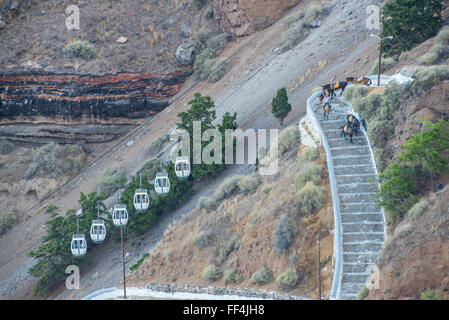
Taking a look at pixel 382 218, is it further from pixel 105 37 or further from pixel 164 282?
pixel 105 37

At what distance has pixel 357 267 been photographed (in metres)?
31.3

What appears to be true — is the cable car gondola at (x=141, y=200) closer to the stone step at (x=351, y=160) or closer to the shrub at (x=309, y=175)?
the shrub at (x=309, y=175)

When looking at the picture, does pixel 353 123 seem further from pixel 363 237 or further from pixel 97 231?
pixel 97 231

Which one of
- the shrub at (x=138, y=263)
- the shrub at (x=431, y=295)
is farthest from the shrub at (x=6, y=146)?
the shrub at (x=431, y=295)

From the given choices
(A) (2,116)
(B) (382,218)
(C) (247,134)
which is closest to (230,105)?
(C) (247,134)

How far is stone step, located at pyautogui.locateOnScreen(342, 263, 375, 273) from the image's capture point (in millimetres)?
31022

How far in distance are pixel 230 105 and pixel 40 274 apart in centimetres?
2018

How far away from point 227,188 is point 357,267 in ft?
49.6

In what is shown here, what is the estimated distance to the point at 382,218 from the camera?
109 ft

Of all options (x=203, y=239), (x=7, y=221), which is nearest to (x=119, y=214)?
(x=203, y=239)

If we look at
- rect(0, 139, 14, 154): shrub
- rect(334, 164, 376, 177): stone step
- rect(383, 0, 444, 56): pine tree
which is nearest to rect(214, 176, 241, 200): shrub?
rect(334, 164, 376, 177): stone step

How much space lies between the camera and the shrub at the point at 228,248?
128 ft

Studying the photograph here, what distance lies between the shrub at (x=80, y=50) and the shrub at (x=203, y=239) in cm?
3728
